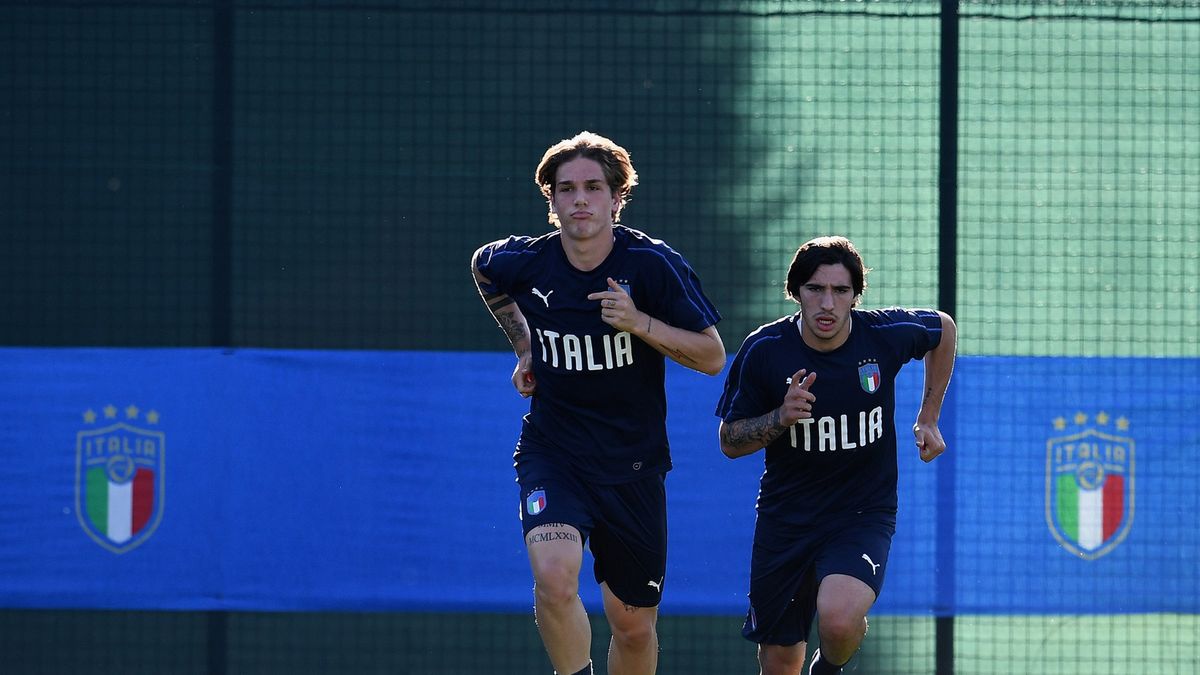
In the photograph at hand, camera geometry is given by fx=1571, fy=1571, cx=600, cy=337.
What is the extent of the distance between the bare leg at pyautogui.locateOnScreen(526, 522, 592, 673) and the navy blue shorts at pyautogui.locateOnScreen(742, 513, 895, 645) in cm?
81

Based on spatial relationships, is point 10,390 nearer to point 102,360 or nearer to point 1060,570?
point 102,360

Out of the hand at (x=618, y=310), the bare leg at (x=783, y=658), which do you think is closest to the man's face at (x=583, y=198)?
the hand at (x=618, y=310)

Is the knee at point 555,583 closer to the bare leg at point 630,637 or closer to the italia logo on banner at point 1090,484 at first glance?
the bare leg at point 630,637

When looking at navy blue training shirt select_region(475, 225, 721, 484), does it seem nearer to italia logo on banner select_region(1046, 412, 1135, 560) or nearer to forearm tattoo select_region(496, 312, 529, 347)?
forearm tattoo select_region(496, 312, 529, 347)

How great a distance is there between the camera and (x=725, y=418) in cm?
550

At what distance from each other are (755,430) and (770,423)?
0.09 metres

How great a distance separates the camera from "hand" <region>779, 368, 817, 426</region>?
16.6 ft

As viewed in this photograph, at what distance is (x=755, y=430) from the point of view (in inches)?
209

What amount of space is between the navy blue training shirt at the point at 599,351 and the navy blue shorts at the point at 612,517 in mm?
55

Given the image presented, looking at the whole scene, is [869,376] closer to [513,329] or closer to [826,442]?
[826,442]

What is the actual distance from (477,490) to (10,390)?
2.10 metres

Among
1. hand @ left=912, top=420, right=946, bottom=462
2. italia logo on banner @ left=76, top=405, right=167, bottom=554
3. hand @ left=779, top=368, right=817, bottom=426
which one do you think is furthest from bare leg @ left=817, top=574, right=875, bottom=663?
italia logo on banner @ left=76, top=405, right=167, bottom=554

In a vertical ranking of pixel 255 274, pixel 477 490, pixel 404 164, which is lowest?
pixel 477 490

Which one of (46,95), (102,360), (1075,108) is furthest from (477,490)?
(1075,108)
